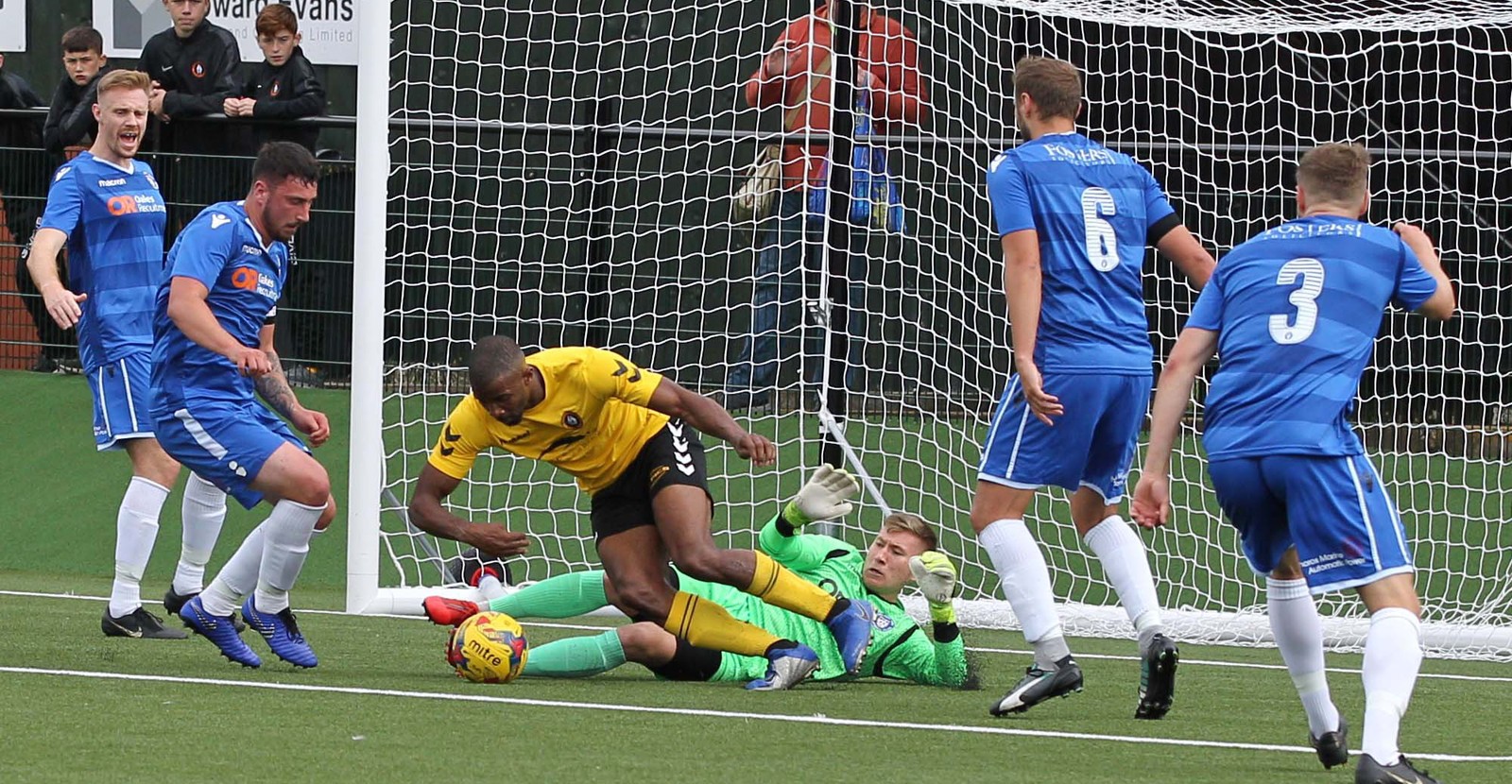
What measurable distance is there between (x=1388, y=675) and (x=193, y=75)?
9958 millimetres

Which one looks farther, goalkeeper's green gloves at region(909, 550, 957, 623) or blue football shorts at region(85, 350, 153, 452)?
blue football shorts at region(85, 350, 153, 452)

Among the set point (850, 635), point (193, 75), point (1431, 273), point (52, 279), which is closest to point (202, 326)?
point (52, 279)

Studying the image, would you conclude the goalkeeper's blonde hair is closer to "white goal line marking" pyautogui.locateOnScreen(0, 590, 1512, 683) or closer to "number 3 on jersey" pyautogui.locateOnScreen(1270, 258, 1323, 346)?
"white goal line marking" pyautogui.locateOnScreen(0, 590, 1512, 683)

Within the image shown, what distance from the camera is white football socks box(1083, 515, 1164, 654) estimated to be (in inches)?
247

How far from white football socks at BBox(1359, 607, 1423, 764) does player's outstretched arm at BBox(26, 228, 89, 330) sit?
4.95 metres

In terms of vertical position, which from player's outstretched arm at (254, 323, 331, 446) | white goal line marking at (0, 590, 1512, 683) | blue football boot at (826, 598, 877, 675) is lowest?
white goal line marking at (0, 590, 1512, 683)

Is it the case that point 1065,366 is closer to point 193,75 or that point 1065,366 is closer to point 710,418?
point 710,418

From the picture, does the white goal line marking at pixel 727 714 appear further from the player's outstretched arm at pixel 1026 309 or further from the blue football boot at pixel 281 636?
the player's outstretched arm at pixel 1026 309

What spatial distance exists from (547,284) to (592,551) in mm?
1478

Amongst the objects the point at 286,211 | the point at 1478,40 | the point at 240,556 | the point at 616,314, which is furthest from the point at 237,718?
the point at 1478,40

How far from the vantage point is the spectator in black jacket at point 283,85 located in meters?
12.5

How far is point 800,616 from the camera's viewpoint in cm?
711

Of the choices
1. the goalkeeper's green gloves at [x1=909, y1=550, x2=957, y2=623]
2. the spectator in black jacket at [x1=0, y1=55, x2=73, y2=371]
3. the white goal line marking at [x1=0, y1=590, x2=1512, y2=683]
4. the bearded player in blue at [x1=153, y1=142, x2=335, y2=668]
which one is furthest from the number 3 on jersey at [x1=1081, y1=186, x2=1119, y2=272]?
the spectator in black jacket at [x1=0, y1=55, x2=73, y2=371]

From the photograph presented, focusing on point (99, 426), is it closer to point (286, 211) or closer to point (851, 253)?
point (286, 211)
